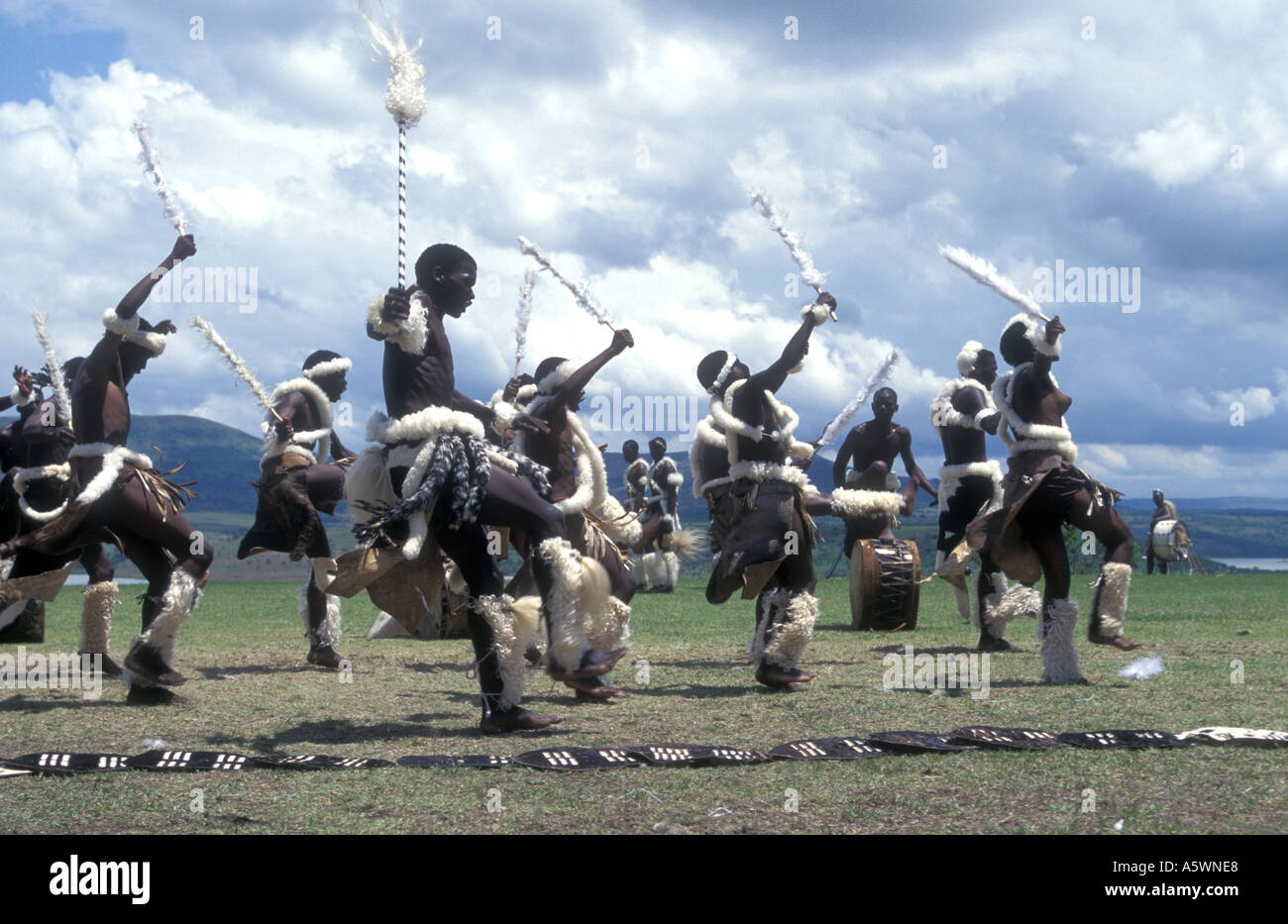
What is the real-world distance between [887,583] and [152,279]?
6.77m

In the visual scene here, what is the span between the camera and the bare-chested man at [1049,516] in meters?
7.54

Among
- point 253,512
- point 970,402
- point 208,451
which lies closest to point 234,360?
point 970,402

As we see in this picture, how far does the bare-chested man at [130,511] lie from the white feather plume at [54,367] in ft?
2.38

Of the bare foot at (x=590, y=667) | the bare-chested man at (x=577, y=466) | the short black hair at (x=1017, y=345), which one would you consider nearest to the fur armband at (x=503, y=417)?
the bare-chested man at (x=577, y=466)

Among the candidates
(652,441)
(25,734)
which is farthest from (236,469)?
(25,734)

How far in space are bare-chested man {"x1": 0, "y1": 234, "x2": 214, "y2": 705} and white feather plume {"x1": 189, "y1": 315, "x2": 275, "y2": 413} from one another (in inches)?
25.5

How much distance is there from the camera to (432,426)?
5852 millimetres

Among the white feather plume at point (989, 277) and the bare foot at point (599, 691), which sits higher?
the white feather plume at point (989, 277)

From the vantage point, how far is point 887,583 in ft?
36.5

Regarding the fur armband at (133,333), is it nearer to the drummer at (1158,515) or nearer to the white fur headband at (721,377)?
the white fur headband at (721,377)

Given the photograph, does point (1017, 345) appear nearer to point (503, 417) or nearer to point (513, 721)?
point (503, 417)

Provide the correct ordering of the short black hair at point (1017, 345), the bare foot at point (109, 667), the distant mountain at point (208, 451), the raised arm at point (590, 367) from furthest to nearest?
the distant mountain at point (208, 451) → the bare foot at point (109, 667) → the short black hair at point (1017, 345) → the raised arm at point (590, 367)
